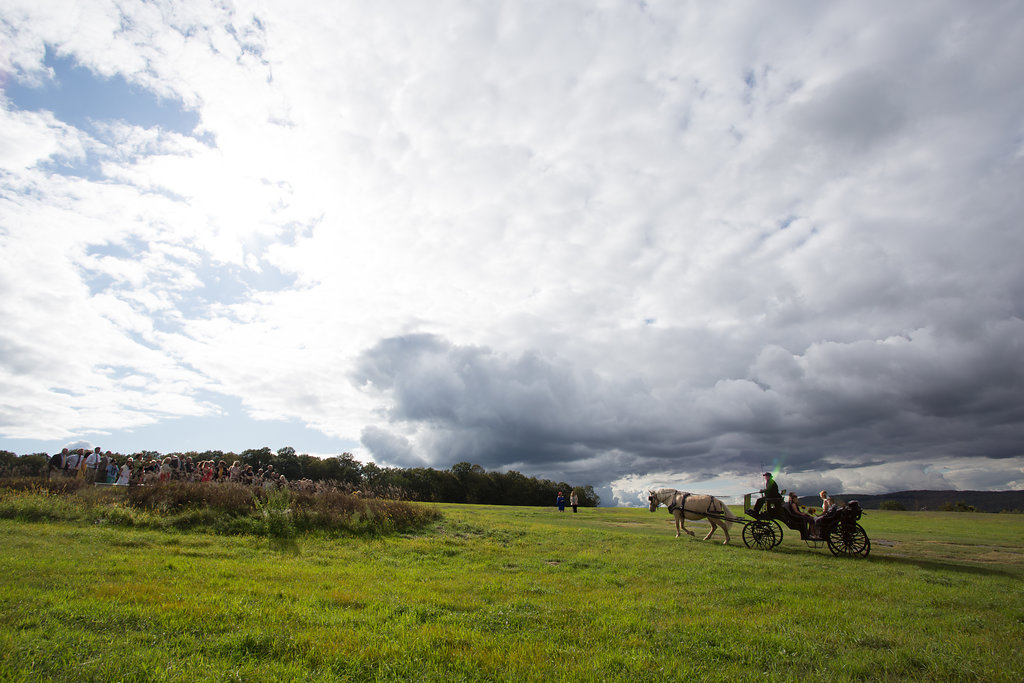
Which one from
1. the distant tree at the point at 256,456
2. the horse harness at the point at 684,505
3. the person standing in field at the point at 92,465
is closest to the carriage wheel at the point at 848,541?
the horse harness at the point at 684,505

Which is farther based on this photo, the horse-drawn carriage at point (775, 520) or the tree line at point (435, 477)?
the tree line at point (435, 477)

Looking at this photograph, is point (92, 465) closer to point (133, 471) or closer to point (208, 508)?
point (133, 471)

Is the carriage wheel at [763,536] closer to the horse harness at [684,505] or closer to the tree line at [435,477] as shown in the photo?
the horse harness at [684,505]

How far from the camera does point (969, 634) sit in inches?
352

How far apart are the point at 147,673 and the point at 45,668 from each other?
3.51 feet

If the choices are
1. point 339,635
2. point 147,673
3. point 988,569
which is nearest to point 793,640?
point 339,635

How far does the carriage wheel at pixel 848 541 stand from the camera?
18.9 m

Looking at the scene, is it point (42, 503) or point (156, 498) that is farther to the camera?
point (156, 498)

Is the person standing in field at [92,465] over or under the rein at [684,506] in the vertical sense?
over

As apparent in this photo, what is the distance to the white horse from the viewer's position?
22.5 meters

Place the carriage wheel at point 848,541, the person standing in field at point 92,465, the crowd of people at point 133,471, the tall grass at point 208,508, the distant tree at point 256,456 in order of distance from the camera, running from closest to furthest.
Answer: the tall grass at point 208,508 → the carriage wheel at point 848,541 → the crowd of people at point 133,471 → the person standing in field at point 92,465 → the distant tree at point 256,456

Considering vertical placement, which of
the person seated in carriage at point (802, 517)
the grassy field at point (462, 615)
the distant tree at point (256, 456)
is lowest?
the grassy field at point (462, 615)

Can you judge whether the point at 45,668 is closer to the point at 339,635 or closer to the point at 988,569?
the point at 339,635

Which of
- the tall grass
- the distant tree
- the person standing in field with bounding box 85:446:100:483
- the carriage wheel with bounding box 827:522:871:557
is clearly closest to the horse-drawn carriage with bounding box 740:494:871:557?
the carriage wheel with bounding box 827:522:871:557
